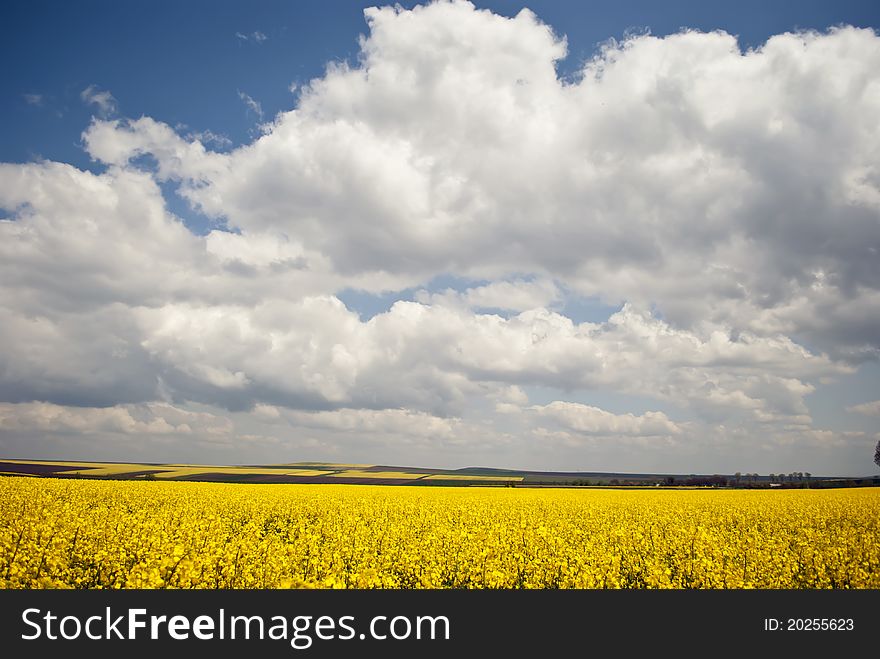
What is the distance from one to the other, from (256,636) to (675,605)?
7360 mm

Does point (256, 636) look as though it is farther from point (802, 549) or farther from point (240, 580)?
point (802, 549)

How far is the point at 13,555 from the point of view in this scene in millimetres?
10133

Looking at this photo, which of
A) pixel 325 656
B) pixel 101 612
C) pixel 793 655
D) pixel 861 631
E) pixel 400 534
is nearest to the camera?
pixel 325 656

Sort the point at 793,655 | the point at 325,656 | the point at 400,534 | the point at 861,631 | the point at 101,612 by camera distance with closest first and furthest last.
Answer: the point at 325,656 < the point at 101,612 < the point at 793,655 < the point at 861,631 < the point at 400,534

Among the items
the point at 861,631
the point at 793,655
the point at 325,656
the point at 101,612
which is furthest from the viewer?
the point at 861,631

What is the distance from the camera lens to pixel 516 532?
15.9 m

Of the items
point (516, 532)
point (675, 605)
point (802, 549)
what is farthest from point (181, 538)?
point (802, 549)

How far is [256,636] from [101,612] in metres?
2.57

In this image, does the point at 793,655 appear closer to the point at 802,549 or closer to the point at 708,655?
the point at 708,655

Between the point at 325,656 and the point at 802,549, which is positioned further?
the point at 802,549

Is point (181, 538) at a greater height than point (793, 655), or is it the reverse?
point (181, 538)

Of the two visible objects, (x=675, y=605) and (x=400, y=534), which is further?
(x=400, y=534)

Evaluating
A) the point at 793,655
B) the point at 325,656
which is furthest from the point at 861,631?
the point at 325,656

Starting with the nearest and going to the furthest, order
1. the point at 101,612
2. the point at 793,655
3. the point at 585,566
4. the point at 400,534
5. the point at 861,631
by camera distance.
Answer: the point at 101,612, the point at 793,655, the point at 861,631, the point at 585,566, the point at 400,534
